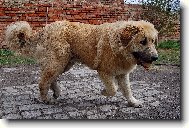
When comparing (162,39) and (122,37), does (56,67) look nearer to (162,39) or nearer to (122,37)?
(122,37)

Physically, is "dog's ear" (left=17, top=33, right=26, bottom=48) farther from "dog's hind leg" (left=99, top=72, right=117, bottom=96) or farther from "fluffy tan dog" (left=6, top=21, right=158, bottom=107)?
"dog's hind leg" (left=99, top=72, right=117, bottom=96)

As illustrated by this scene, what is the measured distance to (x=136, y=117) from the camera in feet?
10.4

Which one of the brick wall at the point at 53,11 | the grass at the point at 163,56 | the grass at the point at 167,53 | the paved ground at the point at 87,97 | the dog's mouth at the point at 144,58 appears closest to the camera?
the dog's mouth at the point at 144,58

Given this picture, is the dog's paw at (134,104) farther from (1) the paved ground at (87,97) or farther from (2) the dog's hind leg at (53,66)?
(2) the dog's hind leg at (53,66)

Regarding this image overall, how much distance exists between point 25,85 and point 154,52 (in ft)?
5.48

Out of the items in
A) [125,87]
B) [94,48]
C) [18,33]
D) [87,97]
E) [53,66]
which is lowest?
[87,97]

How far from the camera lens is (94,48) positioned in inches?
134

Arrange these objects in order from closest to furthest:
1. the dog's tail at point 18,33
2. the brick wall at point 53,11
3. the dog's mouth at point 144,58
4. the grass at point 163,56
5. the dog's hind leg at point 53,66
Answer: the dog's mouth at point 144,58
the dog's hind leg at point 53,66
the dog's tail at point 18,33
the grass at point 163,56
the brick wall at point 53,11

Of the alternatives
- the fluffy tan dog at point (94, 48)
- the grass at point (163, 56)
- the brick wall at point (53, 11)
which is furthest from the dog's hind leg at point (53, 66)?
the brick wall at point (53, 11)

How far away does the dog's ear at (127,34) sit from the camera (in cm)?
316

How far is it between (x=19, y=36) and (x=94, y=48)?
0.66 m

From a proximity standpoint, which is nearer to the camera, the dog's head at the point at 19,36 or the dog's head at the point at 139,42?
the dog's head at the point at 139,42

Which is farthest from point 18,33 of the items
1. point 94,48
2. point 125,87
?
point 125,87

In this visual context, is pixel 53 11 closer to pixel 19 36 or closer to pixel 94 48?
pixel 19 36
